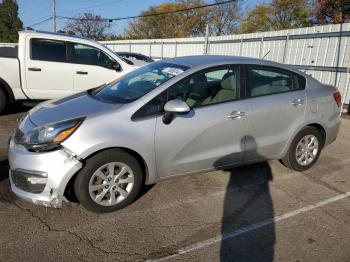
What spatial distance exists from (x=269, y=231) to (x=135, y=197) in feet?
4.72

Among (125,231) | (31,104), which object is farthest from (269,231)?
(31,104)

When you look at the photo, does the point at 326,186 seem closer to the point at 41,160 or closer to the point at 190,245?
the point at 190,245

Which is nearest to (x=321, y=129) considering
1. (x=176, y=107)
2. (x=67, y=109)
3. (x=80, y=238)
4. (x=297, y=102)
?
(x=297, y=102)

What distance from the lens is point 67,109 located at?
3924mm

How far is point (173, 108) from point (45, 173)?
1372 millimetres

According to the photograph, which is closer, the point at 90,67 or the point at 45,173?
the point at 45,173

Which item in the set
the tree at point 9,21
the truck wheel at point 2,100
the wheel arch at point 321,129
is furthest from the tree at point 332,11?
the tree at point 9,21

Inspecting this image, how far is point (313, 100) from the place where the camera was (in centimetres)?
493

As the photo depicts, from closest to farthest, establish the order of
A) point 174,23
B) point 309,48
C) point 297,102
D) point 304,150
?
point 297,102 → point 304,150 → point 309,48 → point 174,23

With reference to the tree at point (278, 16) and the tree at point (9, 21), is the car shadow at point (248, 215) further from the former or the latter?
the tree at point (9, 21)

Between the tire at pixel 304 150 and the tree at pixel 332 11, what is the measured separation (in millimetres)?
24174

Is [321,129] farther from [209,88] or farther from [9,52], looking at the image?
[9,52]

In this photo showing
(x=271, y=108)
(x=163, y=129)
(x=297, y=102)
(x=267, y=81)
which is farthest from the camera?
(x=297, y=102)

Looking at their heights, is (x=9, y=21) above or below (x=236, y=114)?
above
